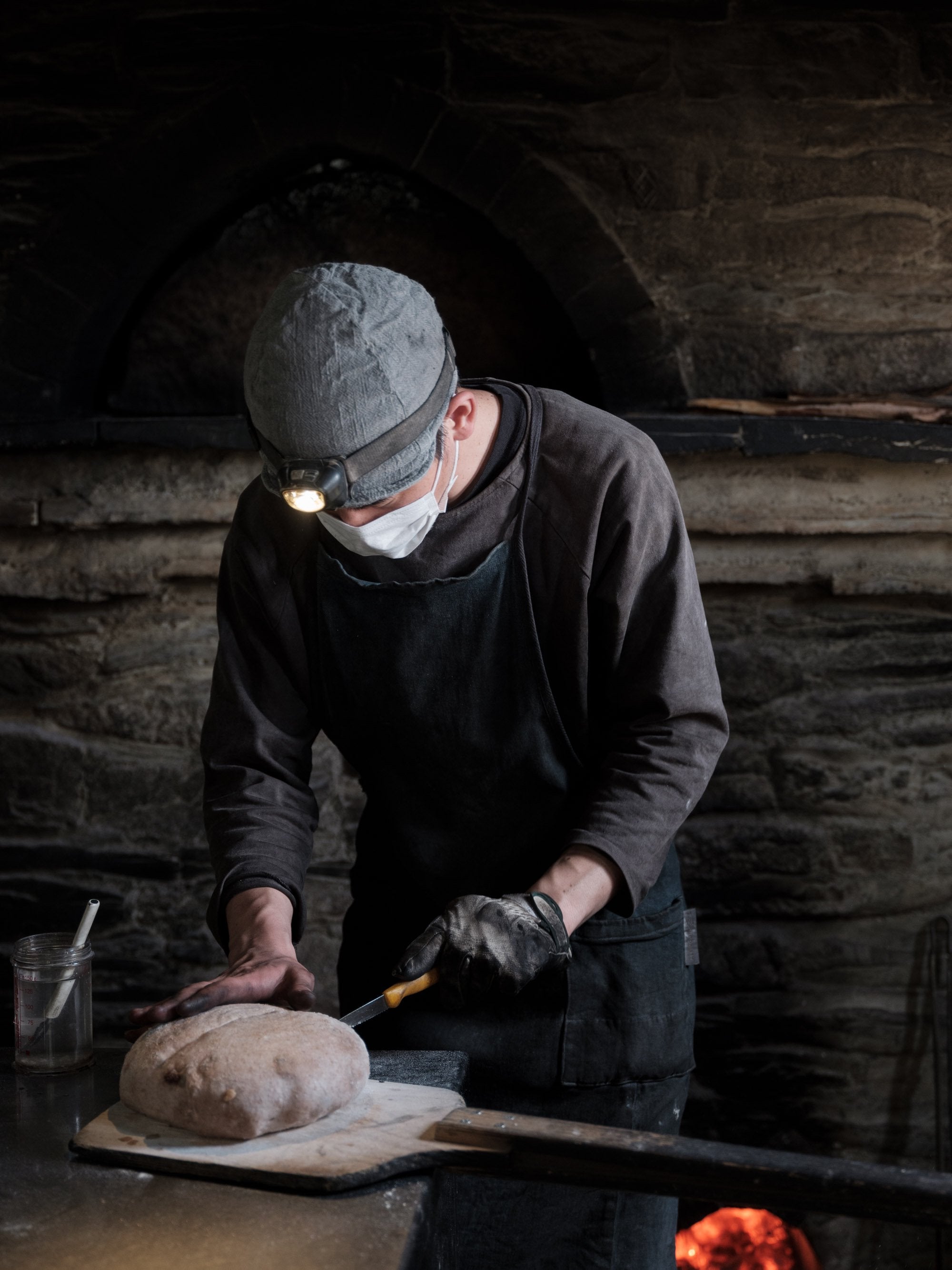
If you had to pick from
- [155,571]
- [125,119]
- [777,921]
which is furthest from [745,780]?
[125,119]

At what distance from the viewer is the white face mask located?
1.37 meters

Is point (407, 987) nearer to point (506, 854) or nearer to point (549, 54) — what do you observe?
point (506, 854)

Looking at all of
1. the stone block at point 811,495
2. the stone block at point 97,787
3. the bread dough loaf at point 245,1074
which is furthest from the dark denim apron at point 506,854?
the stone block at point 97,787

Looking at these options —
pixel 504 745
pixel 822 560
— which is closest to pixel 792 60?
pixel 822 560

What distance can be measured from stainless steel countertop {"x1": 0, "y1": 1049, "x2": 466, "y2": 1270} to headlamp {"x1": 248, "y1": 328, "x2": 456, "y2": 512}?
67 cm

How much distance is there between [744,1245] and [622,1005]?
1.37 m

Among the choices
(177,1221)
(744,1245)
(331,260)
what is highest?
(331,260)

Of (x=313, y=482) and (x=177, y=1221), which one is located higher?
(x=313, y=482)

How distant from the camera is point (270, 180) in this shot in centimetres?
251

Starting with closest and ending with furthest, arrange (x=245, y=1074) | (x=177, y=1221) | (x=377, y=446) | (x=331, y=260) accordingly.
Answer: (x=177, y=1221) < (x=245, y=1074) < (x=377, y=446) < (x=331, y=260)

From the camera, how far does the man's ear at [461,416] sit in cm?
143

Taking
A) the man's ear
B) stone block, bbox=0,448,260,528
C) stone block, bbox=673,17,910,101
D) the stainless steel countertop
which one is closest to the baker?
the man's ear

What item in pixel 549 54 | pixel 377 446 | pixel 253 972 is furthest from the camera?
pixel 549 54

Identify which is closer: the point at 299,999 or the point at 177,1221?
the point at 177,1221
